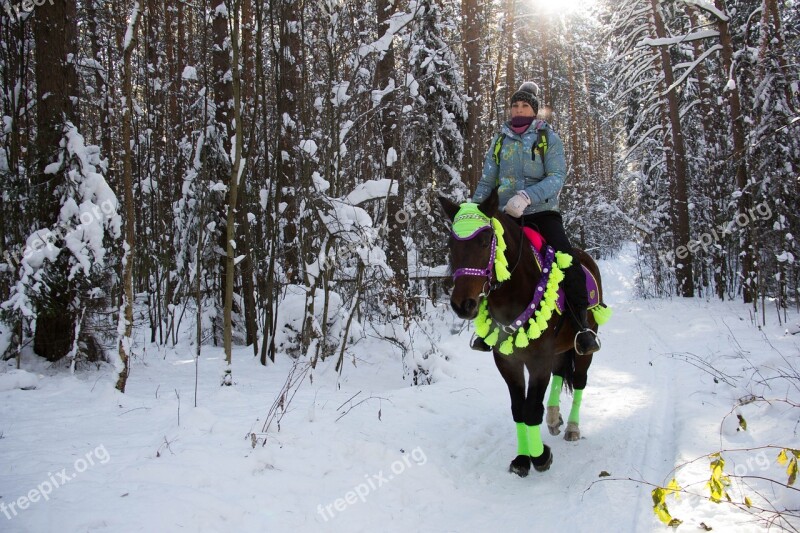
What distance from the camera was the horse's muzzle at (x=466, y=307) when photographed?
354 centimetres

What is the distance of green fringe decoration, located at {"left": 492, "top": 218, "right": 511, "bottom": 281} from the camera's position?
3.93 meters

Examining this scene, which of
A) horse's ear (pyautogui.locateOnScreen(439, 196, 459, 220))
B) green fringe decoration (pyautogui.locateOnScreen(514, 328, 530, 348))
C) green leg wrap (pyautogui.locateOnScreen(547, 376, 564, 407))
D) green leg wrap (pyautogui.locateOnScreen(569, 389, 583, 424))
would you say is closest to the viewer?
green fringe decoration (pyautogui.locateOnScreen(514, 328, 530, 348))

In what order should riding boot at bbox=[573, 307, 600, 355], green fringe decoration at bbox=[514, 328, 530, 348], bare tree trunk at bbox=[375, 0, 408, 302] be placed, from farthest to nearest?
bare tree trunk at bbox=[375, 0, 408, 302], riding boot at bbox=[573, 307, 600, 355], green fringe decoration at bbox=[514, 328, 530, 348]

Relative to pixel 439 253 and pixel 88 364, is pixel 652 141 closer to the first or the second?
pixel 439 253

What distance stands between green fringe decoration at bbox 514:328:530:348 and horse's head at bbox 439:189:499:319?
0.60 meters

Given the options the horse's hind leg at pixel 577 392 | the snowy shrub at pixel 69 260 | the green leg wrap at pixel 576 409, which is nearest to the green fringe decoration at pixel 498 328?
the horse's hind leg at pixel 577 392

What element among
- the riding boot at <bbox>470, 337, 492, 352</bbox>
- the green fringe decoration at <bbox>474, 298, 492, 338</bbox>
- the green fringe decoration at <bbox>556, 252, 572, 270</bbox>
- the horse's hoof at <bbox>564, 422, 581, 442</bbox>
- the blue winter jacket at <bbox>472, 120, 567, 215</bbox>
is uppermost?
the blue winter jacket at <bbox>472, 120, 567, 215</bbox>

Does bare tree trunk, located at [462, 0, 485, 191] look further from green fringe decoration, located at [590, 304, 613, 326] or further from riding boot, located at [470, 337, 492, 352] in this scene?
riding boot, located at [470, 337, 492, 352]

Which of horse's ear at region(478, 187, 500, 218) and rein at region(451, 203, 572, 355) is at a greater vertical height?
horse's ear at region(478, 187, 500, 218)

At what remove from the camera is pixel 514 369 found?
4.40m

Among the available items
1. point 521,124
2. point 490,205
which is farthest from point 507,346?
point 521,124

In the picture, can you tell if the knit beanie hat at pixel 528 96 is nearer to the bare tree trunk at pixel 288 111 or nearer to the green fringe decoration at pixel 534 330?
the green fringe decoration at pixel 534 330

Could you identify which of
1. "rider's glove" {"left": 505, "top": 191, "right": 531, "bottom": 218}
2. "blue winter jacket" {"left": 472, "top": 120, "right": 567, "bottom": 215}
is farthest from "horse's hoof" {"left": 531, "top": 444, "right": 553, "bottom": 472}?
"blue winter jacket" {"left": 472, "top": 120, "right": 567, "bottom": 215}

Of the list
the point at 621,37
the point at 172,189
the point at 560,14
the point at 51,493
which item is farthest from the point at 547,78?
the point at 51,493
